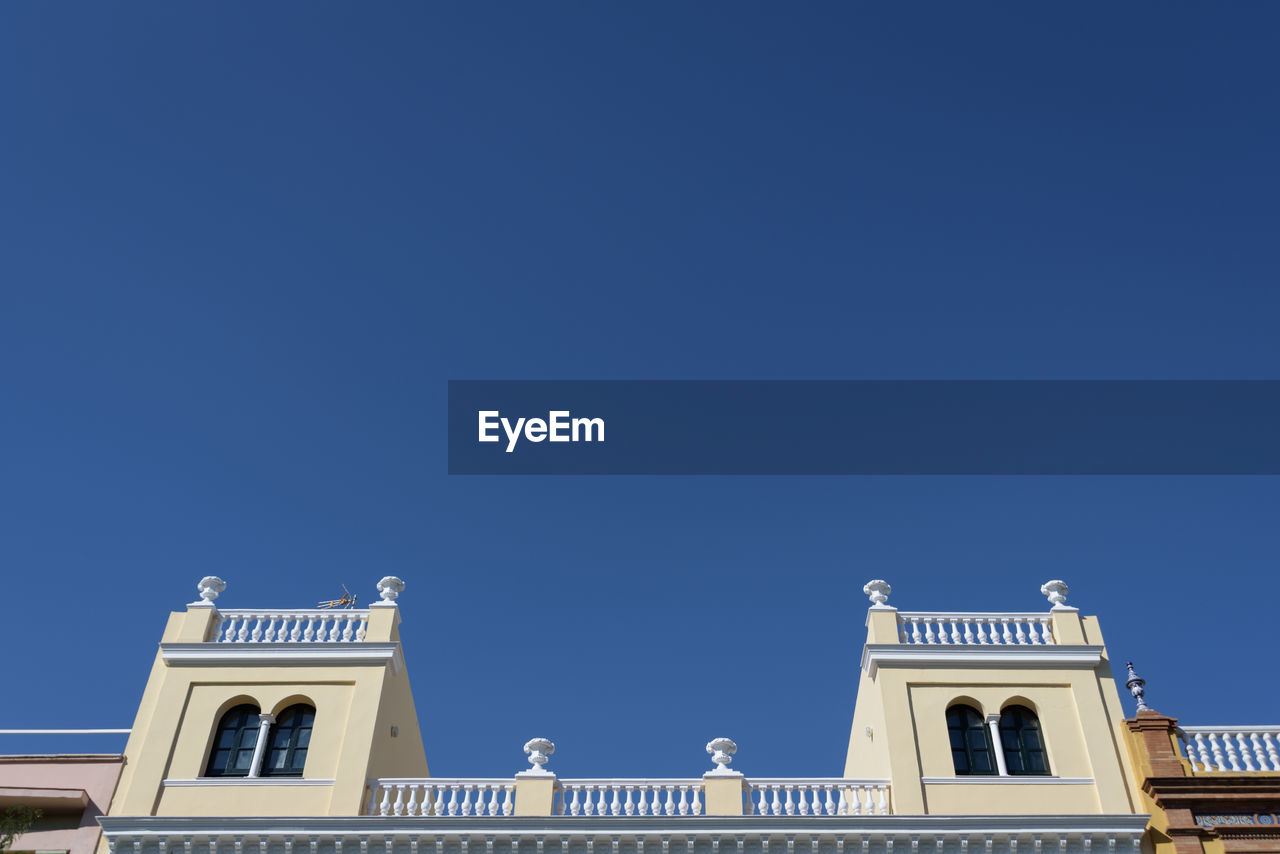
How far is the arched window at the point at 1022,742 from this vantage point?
22.8m

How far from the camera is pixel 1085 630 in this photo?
24781mm

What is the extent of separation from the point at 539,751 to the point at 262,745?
559 cm

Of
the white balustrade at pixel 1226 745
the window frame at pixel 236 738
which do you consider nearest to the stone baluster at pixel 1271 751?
the white balustrade at pixel 1226 745

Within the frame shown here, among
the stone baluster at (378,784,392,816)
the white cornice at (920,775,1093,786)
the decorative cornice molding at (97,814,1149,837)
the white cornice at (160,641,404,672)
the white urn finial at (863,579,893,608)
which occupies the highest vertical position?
the white urn finial at (863,579,893,608)

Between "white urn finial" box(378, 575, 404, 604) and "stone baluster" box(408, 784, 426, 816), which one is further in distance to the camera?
"white urn finial" box(378, 575, 404, 604)

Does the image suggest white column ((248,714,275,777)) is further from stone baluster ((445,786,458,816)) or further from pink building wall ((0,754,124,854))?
stone baluster ((445,786,458,816))

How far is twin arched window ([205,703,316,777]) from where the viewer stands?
2292 centimetres

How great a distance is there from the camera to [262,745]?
23078 millimetres

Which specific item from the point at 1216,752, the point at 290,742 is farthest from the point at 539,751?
the point at 1216,752

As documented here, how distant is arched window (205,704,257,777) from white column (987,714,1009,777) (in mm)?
14924

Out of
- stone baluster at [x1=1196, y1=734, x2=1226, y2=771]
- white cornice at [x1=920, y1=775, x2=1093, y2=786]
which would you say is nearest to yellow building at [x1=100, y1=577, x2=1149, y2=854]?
white cornice at [x1=920, y1=775, x2=1093, y2=786]

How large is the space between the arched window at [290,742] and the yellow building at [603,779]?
43 mm

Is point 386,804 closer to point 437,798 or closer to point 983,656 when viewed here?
point 437,798

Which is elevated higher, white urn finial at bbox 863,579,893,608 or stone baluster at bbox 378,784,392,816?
white urn finial at bbox 863,579,893,608
